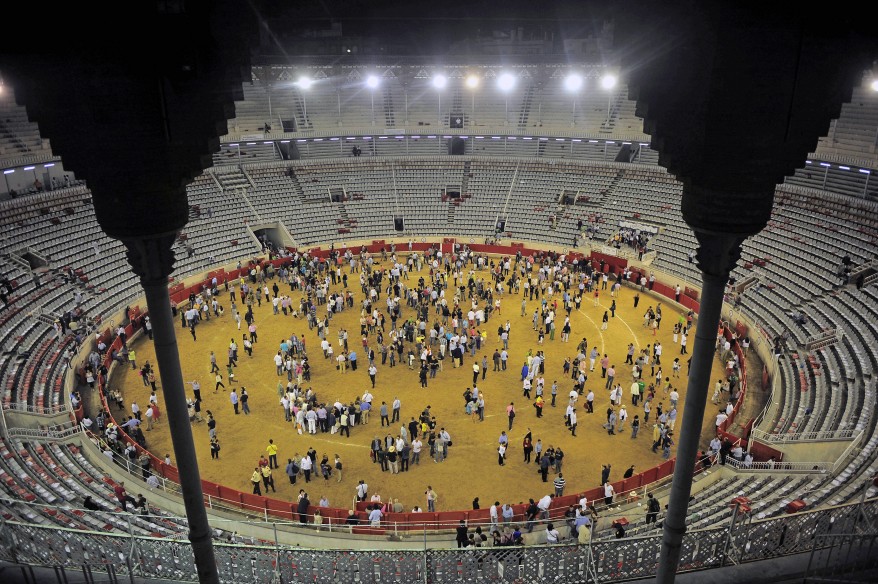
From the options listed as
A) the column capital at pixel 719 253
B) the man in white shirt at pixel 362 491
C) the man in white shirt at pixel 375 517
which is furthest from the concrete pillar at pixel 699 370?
the man in white shirt at pixel 362 491

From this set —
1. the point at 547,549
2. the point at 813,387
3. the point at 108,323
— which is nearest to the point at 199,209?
the point at 108,323

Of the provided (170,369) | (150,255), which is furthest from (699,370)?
(150,255)

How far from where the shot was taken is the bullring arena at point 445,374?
9312 millimetres

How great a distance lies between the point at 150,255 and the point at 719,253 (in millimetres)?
4813

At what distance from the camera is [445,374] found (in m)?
25.8

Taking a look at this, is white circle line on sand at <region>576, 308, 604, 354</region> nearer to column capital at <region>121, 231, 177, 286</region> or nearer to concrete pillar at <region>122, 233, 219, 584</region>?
concrete pillar at <region>122, 233, 219, 584</region>

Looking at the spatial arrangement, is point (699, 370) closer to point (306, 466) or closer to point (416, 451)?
point (416, 451)

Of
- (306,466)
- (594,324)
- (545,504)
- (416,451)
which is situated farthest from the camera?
(594,324)

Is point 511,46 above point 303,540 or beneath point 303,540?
above

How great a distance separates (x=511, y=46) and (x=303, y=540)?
1383 cm

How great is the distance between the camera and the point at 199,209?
1678 inches

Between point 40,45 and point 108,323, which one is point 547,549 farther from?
point 108,323

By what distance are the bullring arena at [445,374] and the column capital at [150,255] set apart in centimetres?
190

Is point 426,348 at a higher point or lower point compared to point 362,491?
higher
